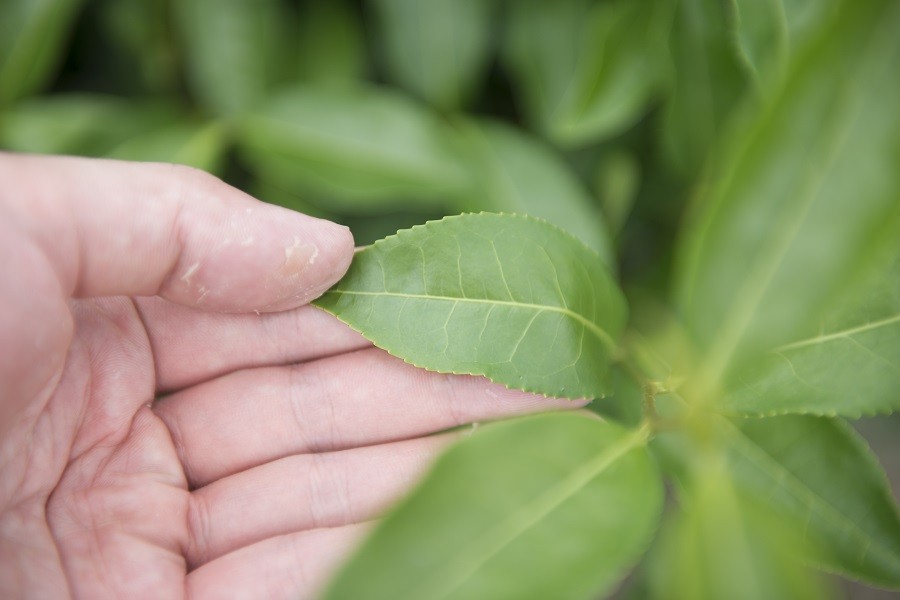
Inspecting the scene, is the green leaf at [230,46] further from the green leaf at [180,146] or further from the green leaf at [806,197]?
the green leaf at [806,197]

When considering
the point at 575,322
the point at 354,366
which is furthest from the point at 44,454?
the point at 575,322

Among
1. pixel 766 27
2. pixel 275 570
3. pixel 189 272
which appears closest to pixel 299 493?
pixel 275 570

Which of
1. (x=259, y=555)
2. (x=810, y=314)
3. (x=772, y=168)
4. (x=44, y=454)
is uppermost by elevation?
(x=772, y=168)

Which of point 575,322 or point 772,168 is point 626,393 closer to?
point 575,322

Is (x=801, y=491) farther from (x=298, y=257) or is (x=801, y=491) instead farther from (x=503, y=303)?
(x=298, y=257)

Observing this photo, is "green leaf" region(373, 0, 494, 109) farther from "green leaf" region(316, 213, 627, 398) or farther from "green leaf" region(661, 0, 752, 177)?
"green leaf" region(316, 213, 627, 398)

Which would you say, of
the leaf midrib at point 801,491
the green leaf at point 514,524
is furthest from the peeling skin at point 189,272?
the leaf midrib at point 801,491
